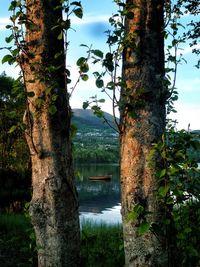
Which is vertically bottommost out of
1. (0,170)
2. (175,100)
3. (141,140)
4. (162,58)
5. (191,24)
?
(0,170)

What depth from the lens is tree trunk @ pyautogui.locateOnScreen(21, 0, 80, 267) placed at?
223 inches

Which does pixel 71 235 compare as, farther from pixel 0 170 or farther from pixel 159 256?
pixel 0 170

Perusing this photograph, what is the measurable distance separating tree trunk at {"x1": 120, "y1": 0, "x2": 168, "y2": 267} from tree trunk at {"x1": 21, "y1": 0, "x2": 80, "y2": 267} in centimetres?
119

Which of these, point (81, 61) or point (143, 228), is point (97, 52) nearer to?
point (81, 61)

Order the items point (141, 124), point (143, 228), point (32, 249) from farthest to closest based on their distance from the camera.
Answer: point (32, 249)
point (141, 124)
point (143, 228)

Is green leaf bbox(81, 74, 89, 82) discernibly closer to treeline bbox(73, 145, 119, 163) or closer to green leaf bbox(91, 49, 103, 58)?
green leaf bbox(91, 49, 103, 58)

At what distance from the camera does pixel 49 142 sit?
5.71m

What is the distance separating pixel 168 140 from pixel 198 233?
1.45 m

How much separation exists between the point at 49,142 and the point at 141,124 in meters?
1.49

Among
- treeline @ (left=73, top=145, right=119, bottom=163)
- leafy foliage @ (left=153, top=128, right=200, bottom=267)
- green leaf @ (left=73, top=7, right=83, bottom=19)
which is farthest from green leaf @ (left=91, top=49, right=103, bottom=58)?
treeline @ (left=73, top=145, right=119, bottom=163)

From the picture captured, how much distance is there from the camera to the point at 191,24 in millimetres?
16203

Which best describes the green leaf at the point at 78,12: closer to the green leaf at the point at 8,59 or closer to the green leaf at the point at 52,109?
the green leaf at the point at 8,59

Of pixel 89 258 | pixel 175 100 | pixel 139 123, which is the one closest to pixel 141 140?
pixel 139 123

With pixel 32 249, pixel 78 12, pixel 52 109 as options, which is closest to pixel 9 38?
pixel 78 12
